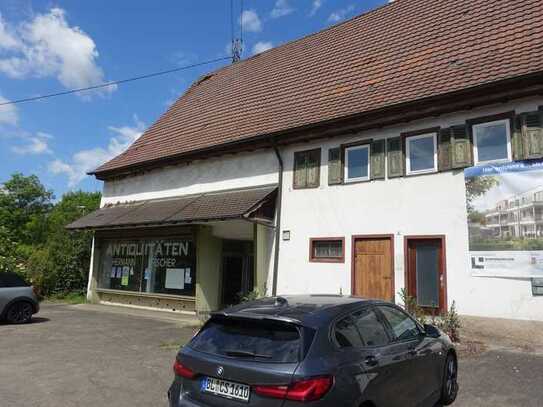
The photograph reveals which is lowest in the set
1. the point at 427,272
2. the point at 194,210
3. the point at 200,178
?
the point at 427,272

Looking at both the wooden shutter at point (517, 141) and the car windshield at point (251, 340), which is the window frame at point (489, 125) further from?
the car windshield at point (251, 340)

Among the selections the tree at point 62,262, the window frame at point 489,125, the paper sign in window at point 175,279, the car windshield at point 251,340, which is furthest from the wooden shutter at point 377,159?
the tree at point 62,262

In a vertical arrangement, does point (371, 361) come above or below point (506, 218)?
below

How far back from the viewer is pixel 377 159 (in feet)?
38.5

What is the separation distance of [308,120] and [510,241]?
20.2 feet

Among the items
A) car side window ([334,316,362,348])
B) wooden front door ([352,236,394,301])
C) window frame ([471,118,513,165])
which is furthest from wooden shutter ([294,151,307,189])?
car side window ([334,316,362,348])

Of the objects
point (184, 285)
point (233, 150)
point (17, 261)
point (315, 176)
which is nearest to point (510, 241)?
point (315, 176)

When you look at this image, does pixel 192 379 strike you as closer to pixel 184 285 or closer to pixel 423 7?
pixel 184 285

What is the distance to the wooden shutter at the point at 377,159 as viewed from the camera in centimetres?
1161

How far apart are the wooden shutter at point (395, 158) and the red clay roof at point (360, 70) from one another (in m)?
0.97

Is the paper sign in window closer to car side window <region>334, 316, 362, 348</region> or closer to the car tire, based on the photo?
the car tire

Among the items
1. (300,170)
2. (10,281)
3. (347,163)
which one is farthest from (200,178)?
(10,281)

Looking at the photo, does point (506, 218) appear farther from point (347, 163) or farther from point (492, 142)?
point (347, 163)

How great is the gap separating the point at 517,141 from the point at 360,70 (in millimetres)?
5644
